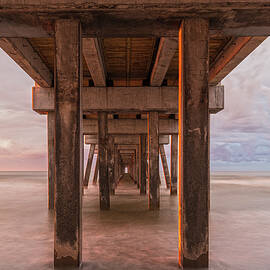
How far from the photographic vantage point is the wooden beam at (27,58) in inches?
319

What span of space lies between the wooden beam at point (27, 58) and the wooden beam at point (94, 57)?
1.79m

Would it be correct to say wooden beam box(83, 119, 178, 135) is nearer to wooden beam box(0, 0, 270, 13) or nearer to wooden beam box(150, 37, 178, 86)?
wooden beam box(150, 37, 178, 86)

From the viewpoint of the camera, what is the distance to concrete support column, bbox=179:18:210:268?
17.9 ft

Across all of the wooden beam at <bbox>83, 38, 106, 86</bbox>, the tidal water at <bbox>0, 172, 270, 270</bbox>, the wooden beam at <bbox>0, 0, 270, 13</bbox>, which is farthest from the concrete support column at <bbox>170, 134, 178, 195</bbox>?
the wooden beam at <bbox>0, 0, 270, 13</bbox>

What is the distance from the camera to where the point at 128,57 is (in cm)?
1058

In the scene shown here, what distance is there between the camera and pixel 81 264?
5.67 meters

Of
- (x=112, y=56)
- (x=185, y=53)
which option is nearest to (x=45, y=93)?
(x=112, y=56)

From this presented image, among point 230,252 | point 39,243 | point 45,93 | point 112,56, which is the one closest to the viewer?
point 230,252

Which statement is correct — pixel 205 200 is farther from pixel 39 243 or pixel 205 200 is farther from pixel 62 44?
pixel 39 243

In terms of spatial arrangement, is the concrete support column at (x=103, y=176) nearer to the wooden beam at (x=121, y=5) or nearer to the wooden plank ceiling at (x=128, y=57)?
the wooden plank ceiling at (x=128, y=57)

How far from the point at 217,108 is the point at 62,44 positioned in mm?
8835

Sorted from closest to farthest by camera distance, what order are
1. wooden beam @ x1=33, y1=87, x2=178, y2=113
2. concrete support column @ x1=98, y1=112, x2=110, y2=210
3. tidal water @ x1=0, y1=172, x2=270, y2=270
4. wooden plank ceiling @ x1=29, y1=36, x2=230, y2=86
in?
1. tidal water @ x1=0, y1=172, x2=270, y2=270
2. wooden plank ceiling @ x1=29, y1=36, x2=230, y2=86
3. wooden beam @ x1=33, y1=87, x2=178, y2=113
4. concrete support column @ x1=98, y1=112, x2=110, y2=210

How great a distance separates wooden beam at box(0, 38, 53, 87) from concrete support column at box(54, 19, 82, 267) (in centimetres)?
298

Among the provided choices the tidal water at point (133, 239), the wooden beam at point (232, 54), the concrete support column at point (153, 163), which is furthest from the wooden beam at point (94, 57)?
the tidal water at point (133, 239)
